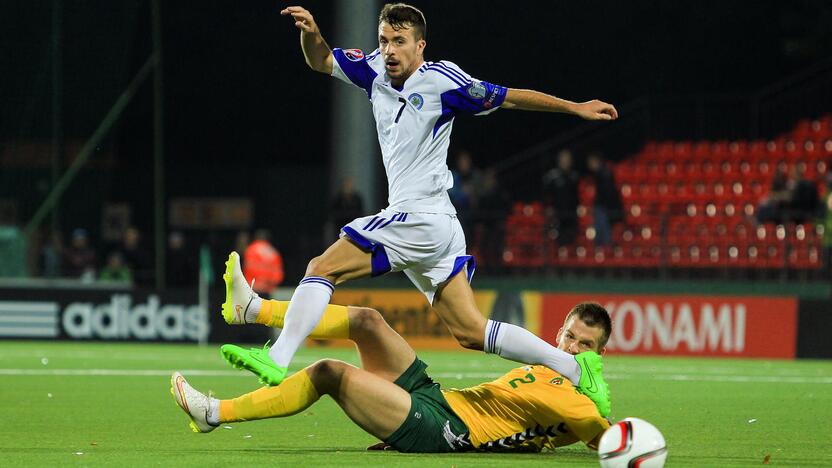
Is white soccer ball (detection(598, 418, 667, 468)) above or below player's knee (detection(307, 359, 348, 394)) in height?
below

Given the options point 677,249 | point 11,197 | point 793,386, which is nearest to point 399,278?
point 677,249

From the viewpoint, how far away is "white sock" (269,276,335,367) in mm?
6605

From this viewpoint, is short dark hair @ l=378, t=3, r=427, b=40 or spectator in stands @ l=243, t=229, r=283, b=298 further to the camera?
spectator in stands @ l=243, t=229, r=283, b=298

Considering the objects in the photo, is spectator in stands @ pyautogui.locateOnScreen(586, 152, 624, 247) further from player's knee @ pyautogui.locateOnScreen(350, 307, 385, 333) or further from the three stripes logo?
player's knee @ pyautogui.locateOnScreen(350, 307, 385, 333)

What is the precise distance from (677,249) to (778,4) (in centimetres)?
931

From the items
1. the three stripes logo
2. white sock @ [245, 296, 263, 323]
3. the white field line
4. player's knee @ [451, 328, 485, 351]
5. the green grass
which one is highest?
the three stripes logo

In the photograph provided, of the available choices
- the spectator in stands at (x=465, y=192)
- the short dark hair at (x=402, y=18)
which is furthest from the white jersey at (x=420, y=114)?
the spectator in stands at (x=465, y=192)

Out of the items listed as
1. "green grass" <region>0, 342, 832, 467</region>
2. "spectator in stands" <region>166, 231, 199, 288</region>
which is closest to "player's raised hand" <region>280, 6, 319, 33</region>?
"green grass" <region>0, 342, 832, 467</region>

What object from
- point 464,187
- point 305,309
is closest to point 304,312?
point 305,309

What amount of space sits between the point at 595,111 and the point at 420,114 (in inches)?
36.3

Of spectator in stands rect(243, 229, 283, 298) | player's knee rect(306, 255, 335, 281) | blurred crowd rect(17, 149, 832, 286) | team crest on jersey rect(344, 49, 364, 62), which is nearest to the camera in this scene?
player's knee rect(306, 255, 335, 281)

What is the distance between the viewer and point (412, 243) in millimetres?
7035

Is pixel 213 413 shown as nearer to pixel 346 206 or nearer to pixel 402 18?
pixel 402 18

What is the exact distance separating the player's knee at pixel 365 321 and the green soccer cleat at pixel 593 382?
1.02 m
